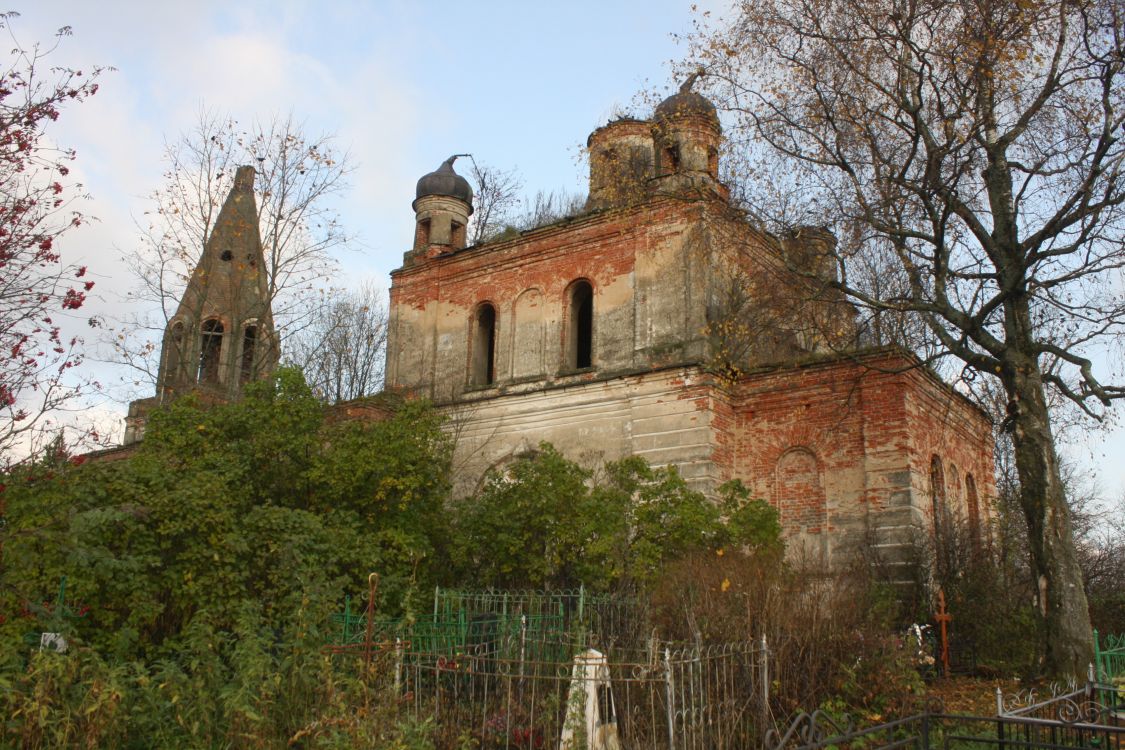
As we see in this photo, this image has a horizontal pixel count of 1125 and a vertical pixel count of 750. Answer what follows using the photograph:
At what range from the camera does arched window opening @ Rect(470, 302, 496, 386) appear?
21.8 meters

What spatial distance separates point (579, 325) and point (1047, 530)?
36.6ft

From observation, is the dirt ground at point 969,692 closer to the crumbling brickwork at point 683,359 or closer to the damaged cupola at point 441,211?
the crumbling brickwork at point 683,359

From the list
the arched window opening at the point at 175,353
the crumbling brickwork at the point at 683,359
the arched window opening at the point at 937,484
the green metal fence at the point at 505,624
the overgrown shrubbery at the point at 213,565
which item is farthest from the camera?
the arched window opening at the point at 175,353

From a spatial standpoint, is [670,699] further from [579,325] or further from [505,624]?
[579,325]

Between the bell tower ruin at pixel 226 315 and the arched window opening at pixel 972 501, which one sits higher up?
the bell tower ruin at pixel 226 315

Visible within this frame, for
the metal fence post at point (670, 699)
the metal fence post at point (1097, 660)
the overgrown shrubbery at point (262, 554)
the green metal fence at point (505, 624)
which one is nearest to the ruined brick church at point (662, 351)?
the overgrown shrubbery at point (262, 554)

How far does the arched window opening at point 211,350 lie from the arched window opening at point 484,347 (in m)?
6.47

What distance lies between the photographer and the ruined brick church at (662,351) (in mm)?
16562

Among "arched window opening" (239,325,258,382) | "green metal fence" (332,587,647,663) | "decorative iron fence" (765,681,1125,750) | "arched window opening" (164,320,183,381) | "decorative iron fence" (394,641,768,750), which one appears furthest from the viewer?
"arched window opening" (239,325,258,382)

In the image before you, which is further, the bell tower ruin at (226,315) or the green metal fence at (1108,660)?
the bell tower ruin at (226,315)

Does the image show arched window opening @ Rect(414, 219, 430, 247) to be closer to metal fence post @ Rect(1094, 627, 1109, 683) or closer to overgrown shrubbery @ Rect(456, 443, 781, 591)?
overgrown shrubbery @ Rect(456, 443, 781, 591)

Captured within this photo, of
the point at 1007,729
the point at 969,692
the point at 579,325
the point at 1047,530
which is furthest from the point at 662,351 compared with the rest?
the point at 1007,729

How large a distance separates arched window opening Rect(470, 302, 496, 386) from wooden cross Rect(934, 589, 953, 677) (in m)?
10.7

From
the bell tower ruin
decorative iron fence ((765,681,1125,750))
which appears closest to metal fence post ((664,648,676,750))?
decorative iron fence ((765,681,1125,750))
